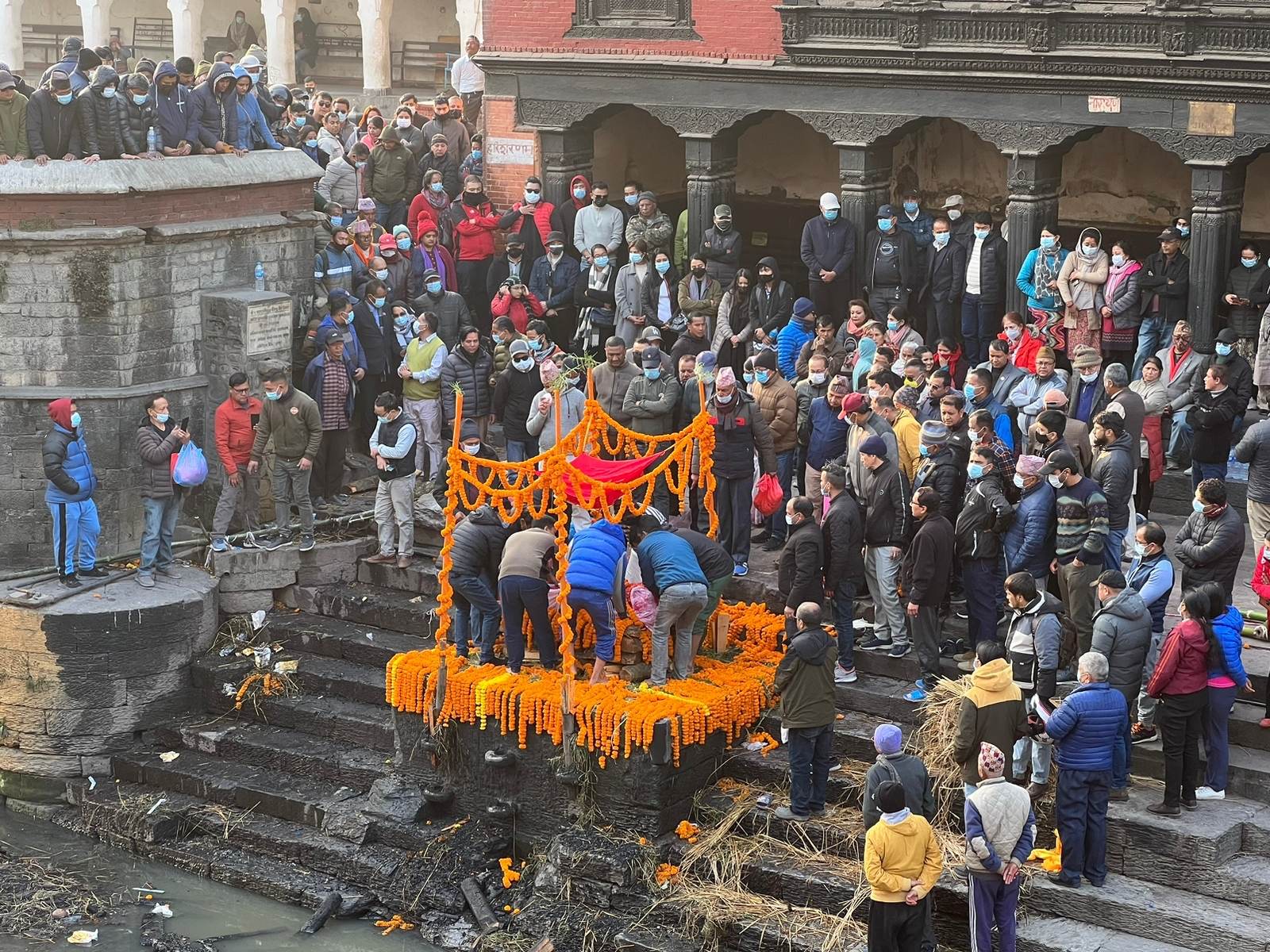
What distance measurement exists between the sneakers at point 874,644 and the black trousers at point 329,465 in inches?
234

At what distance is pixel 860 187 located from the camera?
69.2 feet

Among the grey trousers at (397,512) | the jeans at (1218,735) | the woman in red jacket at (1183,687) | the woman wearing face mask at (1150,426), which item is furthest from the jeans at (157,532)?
the jeans at (1218,735)

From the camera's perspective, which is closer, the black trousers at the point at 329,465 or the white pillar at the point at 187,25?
the black trousers at the point at 329,465

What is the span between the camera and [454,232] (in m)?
22.0

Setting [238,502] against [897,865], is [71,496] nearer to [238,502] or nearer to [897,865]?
[238,502]

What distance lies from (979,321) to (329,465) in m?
6.50

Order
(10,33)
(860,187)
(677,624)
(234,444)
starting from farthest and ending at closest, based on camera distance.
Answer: (10,33), (860,187), (234,444), (677,624)

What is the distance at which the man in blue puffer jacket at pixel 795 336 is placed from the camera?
1895cm

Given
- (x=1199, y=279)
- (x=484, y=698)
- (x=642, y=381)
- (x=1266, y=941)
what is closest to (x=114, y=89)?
(x=642, y=381)

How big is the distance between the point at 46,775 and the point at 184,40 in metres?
23.8

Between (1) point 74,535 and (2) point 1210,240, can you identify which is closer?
(1) point 74,535

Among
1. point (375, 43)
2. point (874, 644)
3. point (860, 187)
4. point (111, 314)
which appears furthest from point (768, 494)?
point (375, 43)

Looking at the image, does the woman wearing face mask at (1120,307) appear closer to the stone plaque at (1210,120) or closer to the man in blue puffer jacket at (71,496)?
the stone plaque at (1210,120)

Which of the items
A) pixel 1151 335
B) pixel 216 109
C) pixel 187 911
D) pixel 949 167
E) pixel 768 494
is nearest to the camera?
pixel 187 911
